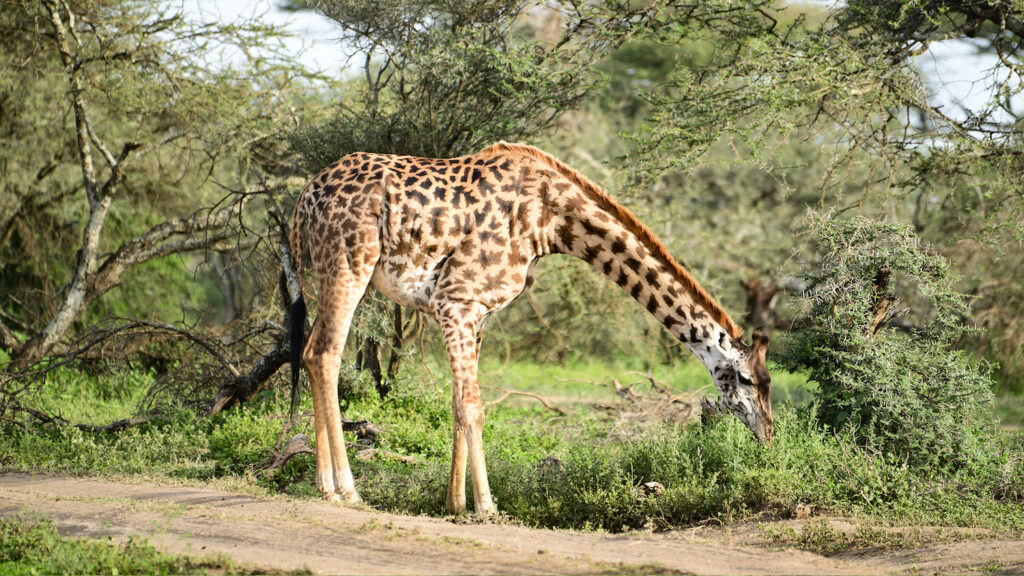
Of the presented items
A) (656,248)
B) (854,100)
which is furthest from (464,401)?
(854,100)

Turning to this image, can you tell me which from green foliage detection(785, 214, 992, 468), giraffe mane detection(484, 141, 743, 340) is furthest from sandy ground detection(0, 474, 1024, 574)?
giraffe mane detection(484, 141, 743, 340)

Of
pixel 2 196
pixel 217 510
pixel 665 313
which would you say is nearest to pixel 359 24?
pixel 665 313

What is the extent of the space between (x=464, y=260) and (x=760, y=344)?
92.1 inches

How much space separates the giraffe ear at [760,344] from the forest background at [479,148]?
701mm

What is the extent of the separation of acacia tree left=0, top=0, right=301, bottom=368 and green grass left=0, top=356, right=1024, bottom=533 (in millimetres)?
2095

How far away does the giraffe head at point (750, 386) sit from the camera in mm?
7176

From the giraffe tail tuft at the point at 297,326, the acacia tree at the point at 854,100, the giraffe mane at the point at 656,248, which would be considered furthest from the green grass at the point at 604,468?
the acacia tree at the point at 854,100

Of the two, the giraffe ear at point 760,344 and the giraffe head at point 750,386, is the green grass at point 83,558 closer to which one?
the giraffe head at point 750,386

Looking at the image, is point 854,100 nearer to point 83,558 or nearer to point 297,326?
point 297,326

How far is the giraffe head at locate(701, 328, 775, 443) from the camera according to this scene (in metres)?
7.18

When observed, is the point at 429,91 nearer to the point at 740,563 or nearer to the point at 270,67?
the point at 270,67

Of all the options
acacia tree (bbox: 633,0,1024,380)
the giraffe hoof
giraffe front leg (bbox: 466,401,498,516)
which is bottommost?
the giraffe hoof

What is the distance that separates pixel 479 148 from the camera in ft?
34.2

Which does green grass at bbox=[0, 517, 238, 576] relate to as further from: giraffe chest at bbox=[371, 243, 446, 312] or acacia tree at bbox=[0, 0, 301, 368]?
acacia tree at bbox=[0, 0, 301, 368]
